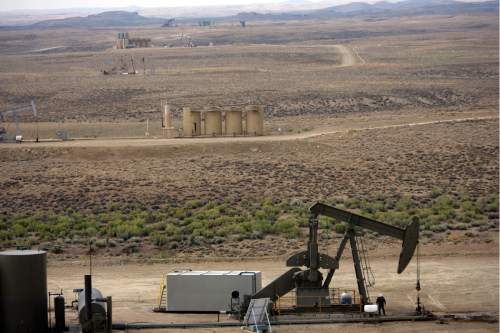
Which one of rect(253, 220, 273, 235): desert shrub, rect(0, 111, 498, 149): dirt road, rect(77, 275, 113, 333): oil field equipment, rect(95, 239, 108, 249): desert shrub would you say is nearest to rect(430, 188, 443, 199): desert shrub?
rect(253, 220, 273, 235): desert shrub

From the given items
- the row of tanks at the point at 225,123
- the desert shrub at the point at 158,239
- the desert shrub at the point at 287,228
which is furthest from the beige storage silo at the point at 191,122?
the desert shrub at the point at 158,239

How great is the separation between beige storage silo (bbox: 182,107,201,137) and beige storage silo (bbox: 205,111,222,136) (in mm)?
465

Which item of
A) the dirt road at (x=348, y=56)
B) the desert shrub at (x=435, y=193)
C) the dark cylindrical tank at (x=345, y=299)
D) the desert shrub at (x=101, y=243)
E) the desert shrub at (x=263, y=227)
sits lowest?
the desert shrub at (x=101, y=243)

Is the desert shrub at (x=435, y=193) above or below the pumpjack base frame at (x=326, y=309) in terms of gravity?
below

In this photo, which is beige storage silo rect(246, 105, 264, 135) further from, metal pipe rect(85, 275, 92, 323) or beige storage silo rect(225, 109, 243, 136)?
metal pipe rect(85, 275, 92, 323)

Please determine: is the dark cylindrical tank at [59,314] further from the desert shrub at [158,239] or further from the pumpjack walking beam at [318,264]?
the desert shrub at [158,239]

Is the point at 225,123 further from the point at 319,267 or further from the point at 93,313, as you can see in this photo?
the point at 93,313

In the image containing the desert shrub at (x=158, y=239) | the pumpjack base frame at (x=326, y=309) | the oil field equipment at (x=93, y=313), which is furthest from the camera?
the desert shrub at (x=158, y=239)

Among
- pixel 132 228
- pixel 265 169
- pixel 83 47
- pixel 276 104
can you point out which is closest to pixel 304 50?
pixel 83 47

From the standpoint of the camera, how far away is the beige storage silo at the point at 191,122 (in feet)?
200

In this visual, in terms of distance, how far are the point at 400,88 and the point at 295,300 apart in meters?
61.4

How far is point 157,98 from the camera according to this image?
283 ft

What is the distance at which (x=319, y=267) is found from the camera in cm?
2830

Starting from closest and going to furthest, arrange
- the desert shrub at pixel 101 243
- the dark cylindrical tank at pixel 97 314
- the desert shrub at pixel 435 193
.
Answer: the dark cylindrical tank at pixel 97 314, the desert shrub at pixel 101 243, the desert shrub at pixel 435 193
